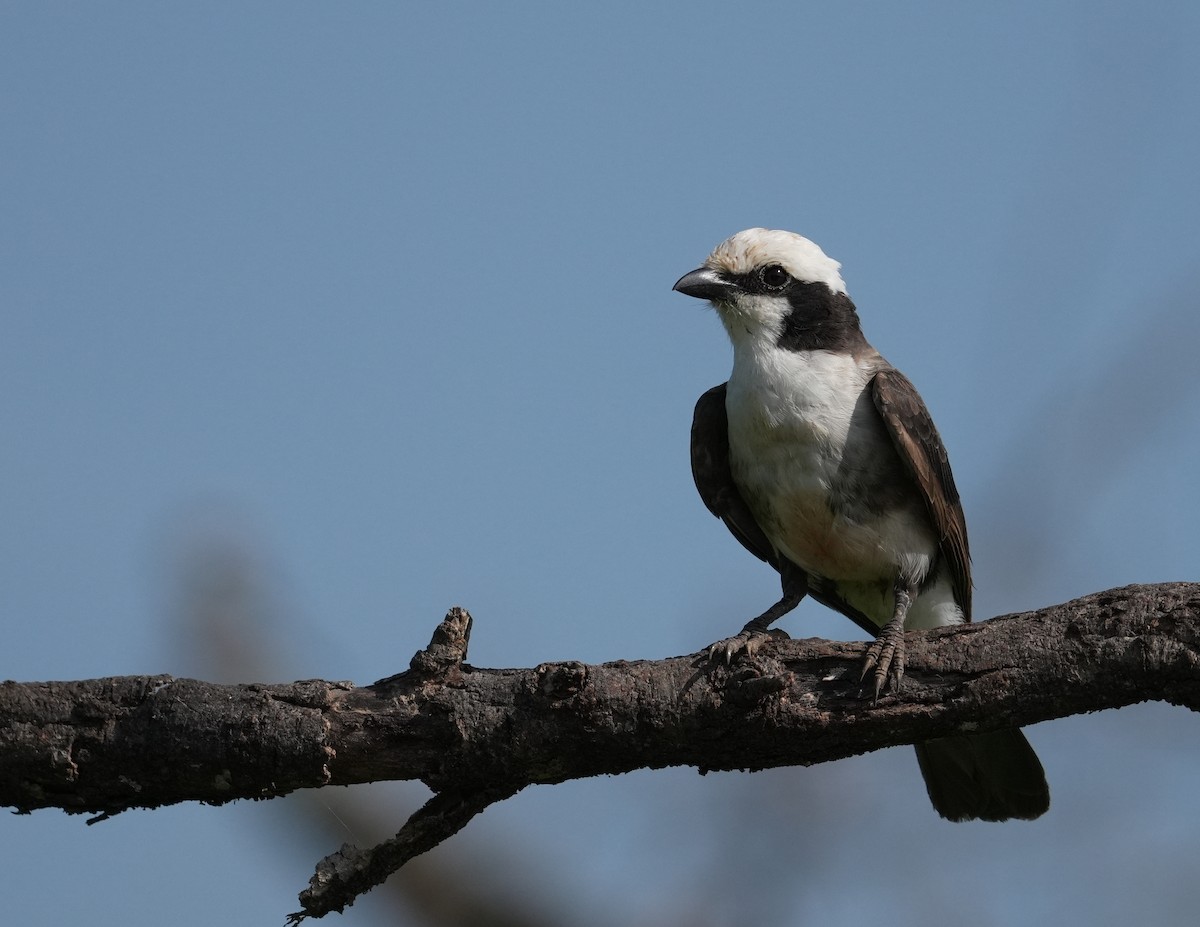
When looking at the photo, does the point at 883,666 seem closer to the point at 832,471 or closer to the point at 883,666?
the point at 883,666

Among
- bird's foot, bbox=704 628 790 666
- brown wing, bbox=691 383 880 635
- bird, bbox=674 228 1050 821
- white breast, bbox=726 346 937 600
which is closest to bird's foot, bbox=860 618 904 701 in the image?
bird's foot, bbox=704 628 790 666

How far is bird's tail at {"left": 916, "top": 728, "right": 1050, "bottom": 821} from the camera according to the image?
17.9 feet

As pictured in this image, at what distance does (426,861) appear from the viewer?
5621mm

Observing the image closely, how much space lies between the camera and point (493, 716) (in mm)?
4219

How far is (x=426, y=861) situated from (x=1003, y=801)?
7.83 ft

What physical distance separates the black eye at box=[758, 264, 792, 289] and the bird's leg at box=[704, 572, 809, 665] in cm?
137

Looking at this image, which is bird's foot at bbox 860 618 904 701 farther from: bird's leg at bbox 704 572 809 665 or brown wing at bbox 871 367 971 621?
brown wing at bbox 871 367 971 621

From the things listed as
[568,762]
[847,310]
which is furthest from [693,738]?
[847,310]

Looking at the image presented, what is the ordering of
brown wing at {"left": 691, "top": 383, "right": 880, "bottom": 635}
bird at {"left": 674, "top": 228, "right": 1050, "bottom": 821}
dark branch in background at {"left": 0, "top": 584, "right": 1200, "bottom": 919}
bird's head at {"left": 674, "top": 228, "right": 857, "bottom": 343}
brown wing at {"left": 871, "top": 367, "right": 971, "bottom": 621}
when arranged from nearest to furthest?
dark branch in background at {"left": 0, "top": 584, "right": 1200, "bottom": 919} → bird at {"left": 674, "top": 228, "right": 1050, "bottom": 821} → brown wing at {"left": 871, "top": 367, "right": 971, "bottom": 621} → bird's head at {"left": 674, "top": 228, "right": 857, "bottom": 343} → brown wing at {"left": 691, "top": 383, "right": 880, "bottom": 635}

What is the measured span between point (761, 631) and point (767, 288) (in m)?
1.76

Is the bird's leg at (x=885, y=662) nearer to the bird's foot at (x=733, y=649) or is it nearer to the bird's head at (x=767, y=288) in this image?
the bird's foot at (x=733, y=649)

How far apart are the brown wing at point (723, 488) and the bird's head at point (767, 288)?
0.39 m

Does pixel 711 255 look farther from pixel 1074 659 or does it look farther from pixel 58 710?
pixel 58 710

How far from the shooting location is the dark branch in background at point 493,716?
4129 mm
